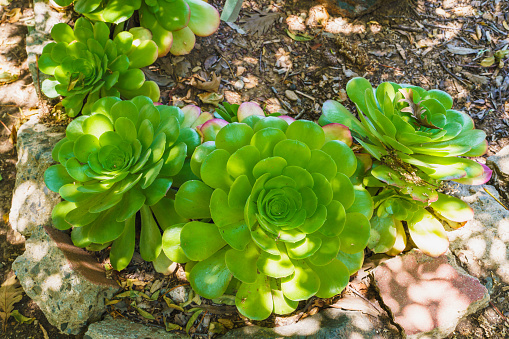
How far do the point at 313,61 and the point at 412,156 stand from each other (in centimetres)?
128

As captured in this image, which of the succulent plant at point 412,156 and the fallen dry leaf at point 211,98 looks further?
the fallen dry leaf at point 211,98

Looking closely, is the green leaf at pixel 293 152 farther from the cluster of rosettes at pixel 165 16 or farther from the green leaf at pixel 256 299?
the cluster of rosettes at pixel 165 16

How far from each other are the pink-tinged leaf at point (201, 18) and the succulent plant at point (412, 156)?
1.05 m

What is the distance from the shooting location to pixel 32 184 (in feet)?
6.57

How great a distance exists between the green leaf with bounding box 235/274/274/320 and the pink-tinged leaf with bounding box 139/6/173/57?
1617mm

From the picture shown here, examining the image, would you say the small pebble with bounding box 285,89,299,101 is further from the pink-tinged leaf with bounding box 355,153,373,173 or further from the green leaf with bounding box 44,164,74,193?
the green leaf with bounding box 44,164,74,193

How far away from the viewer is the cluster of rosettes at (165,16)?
81.4 inches

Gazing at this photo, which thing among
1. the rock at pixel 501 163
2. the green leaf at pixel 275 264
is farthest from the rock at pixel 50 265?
the rock at pixel 501 163

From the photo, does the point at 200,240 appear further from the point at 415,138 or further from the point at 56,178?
the point at 415,138

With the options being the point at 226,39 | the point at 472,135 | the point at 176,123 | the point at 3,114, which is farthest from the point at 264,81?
the point at 3,114

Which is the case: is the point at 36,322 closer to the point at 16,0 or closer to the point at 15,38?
the point at 15,38

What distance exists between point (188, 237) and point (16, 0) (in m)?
2.63

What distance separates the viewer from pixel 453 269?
1864 millimetres

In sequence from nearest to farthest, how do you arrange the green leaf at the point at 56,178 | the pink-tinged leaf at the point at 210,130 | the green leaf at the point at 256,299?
1. the green leaf at the point at 256,299
2. the green leaf at the point at 56,178
3. the pink-tinged leaf at the point at 210,130
